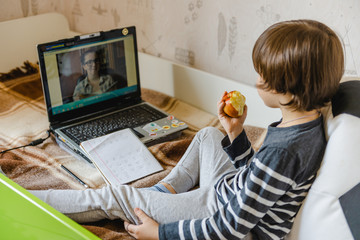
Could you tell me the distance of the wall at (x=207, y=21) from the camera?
1.20 m

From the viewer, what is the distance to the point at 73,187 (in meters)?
1.18

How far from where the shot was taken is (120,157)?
125 cm

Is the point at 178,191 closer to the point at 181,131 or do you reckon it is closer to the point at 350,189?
the point at 181,131

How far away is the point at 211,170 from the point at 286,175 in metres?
0.35

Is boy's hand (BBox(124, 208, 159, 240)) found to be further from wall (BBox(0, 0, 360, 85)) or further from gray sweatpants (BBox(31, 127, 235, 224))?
wall (BBox(0, 0, 360, 85))

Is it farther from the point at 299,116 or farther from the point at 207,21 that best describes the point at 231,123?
the point at 207,21

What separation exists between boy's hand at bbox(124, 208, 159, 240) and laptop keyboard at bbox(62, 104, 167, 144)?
16.6 inches

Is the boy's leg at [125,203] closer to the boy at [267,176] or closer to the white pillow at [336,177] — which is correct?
the boy at [267,176]

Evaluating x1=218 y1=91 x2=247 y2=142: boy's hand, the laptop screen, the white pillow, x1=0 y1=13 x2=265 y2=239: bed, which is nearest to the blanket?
x1=0 y1=13 x2=265 y2=239: bed

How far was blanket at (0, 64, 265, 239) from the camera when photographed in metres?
1.18

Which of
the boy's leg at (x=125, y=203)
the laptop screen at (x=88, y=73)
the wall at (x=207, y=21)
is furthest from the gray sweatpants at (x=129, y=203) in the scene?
the wall at (x=207, y=21)

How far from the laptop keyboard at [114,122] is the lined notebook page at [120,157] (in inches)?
2.7

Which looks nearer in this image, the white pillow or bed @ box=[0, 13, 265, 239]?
the white pillow

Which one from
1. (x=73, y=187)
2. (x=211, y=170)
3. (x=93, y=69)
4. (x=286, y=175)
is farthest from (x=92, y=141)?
(x=286, y=175)
